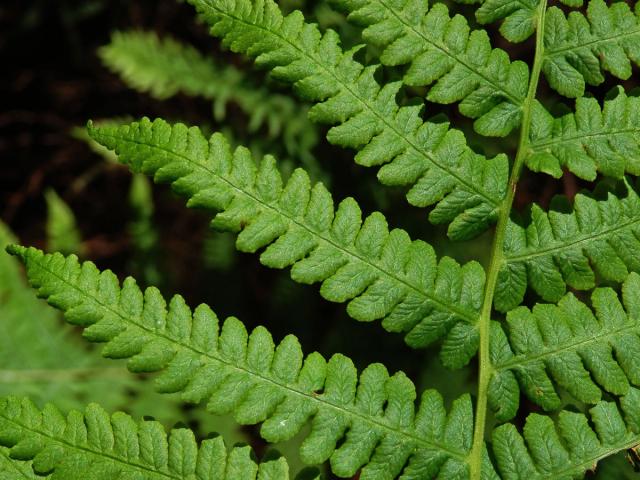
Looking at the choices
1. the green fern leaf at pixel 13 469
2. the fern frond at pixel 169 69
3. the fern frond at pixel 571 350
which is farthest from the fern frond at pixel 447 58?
the fern frond at pixel 169 69

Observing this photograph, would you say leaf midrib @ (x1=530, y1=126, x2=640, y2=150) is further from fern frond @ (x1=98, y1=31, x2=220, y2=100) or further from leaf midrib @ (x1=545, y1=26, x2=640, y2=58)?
fern frond @ (x1=98, y1=31, x2=220, y2=100)

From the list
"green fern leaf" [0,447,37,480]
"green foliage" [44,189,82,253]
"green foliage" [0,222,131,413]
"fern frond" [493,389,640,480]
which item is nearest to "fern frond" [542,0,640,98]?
"fern frond" [493,389,640,480]

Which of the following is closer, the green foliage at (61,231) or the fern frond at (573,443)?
the fern frond at (573,443)

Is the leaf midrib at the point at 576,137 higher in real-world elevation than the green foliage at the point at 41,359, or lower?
higher

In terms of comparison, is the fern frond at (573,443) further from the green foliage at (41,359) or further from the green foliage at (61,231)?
the green foliage at (61,231)

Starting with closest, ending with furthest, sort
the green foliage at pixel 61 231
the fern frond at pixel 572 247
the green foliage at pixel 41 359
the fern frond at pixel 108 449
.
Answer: the fern frond at pixel 108 449 < the fern frond at pixel 572 247 < the green foliage at pixel 41 359 < the green foliage at pixel 61 231

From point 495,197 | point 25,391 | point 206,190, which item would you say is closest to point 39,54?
point 25,391
